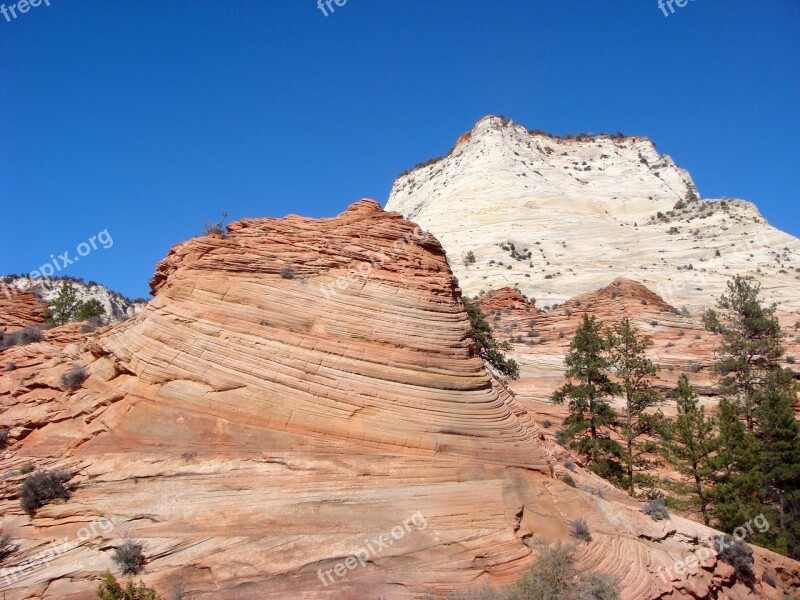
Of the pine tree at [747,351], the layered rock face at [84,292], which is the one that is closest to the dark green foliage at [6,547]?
the pine tree at [747,351]

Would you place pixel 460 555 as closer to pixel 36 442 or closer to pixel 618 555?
pixel 618 555

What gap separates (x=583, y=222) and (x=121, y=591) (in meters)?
76.6

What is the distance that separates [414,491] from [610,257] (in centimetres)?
6274

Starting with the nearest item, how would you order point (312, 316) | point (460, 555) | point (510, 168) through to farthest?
point (460, 555)
point (312, 316)
point (510, 168)

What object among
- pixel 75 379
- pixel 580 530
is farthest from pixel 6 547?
pixel 580 530

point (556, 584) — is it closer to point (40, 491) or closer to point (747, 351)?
point (40, 491)

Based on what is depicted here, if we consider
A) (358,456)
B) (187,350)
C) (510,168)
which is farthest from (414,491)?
(510,168)

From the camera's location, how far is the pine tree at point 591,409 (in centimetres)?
2123

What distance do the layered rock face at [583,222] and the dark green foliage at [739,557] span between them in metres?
45.2

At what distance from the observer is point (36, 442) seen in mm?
10680

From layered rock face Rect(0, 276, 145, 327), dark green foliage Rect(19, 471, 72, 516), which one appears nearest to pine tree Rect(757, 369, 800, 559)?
dark green foliage Rect(19, 471, 72, 516)

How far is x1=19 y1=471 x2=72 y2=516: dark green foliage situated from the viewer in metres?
9.04

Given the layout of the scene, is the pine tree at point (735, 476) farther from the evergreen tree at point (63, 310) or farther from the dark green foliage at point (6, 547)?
the evergreen tree at point (63, 310)

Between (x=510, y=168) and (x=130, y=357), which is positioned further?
(x=510, y=168)
